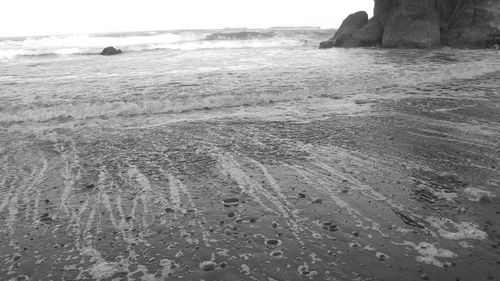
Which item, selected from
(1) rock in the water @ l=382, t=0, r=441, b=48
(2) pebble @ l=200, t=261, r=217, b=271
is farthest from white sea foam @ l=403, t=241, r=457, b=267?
(1) rock in the water @ l=382, t=0, r=441, b=48

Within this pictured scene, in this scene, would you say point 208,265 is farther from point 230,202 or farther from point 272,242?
point 230,202

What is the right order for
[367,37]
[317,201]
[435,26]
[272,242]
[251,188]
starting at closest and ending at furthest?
1. [272,242]
2. [317,201]
3. [251,188]
4. [435,26]
5. [367,37]

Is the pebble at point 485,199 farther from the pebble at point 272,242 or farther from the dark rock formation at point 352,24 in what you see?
the dark rock formation at point 352,24

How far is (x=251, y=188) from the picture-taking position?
391 cm

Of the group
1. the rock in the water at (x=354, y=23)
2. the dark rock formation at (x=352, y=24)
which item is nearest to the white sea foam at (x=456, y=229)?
the dark rock formation at (x=352, y=24)

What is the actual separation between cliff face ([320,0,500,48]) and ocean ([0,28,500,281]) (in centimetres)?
1891

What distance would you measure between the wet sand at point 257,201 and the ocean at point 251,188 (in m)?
0.02

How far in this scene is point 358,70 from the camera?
501 inches

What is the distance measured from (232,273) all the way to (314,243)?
0.72m

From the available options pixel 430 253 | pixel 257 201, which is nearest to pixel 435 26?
pixel 257 201

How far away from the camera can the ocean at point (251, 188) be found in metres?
2.64

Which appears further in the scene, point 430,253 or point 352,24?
point 352,24

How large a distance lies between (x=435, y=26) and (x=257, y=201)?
26.9 m

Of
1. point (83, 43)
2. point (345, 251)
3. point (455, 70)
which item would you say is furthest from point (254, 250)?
point (83, 43)
